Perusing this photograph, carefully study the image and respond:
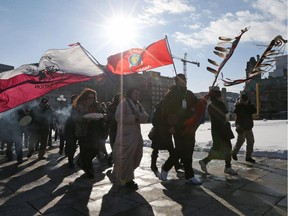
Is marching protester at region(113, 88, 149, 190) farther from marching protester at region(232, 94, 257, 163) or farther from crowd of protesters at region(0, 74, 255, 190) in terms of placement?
marching protester at region(232, 94, 257, 163)

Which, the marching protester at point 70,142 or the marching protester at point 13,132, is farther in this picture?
the marching protester at point 13,132

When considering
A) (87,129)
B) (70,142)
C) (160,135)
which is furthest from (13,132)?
(160,135)

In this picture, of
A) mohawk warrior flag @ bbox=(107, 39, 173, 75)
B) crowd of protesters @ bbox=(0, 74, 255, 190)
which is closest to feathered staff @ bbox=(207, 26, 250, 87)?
crowd of protesters @ bbox=(0, 74, 255, 190)

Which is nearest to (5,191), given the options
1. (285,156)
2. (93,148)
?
(93,148)

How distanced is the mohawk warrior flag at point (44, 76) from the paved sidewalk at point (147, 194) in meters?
2.13

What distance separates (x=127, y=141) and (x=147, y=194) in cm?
95

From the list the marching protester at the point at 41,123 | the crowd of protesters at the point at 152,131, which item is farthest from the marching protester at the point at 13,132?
the marching protester at the point at 41,123

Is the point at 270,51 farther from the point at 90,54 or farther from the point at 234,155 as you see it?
the point at 90,54

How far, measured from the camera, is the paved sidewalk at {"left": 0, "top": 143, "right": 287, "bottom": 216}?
376 centimetres

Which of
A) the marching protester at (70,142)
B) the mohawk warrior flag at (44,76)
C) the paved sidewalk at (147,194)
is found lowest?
the paved sidewalk at (147,194)

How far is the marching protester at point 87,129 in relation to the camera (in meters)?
5.95

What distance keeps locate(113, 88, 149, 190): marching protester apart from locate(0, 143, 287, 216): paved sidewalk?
0.27 metres

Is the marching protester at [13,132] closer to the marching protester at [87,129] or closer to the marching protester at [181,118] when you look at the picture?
the marching protester at [87,129]

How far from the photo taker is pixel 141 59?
301 inches
